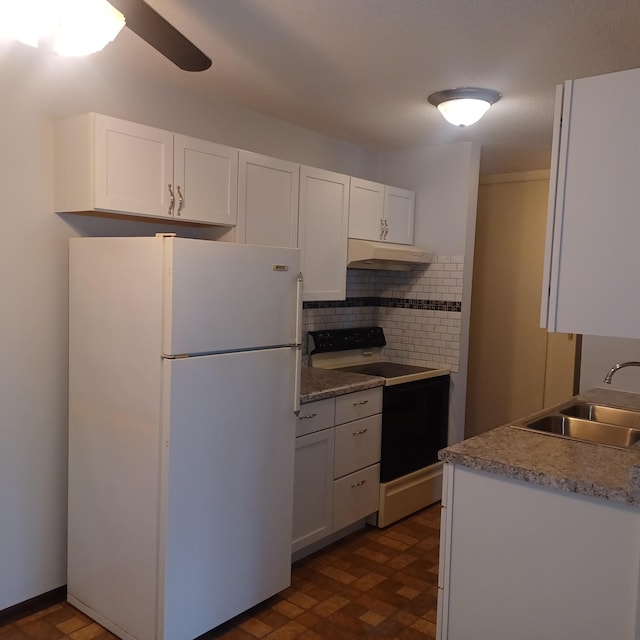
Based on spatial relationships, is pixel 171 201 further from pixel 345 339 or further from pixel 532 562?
pixel 532 562

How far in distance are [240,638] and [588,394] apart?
2.03 meters

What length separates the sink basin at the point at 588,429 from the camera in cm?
246

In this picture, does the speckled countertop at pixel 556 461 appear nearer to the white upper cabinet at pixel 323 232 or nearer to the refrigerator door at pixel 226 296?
the refrigerator door at pixel 226 296

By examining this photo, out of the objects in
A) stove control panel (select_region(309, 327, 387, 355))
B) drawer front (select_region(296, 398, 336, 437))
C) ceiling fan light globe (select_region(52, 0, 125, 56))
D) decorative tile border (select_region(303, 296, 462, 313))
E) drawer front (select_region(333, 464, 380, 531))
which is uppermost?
ceiling fan light globe (select_region(52, 0, 125, 56))

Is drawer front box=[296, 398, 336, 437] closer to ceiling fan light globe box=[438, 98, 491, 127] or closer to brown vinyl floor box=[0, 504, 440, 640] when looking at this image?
brown vinyl floor box=[0, 504, 440, 640]

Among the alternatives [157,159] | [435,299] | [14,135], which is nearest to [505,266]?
[435,299]

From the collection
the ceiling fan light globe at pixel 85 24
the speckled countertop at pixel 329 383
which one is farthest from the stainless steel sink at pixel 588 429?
the ceiling fan light globe at pixel 85 24

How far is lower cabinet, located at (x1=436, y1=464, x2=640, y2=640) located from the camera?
1701mm

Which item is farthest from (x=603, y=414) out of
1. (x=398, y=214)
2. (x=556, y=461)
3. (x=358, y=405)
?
(x=398, y=214)

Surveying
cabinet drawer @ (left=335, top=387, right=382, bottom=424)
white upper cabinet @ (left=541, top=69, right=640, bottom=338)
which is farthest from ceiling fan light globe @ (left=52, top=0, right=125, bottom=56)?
cabinet drawer @ (left=335, top=387, right=382, bottom=424)

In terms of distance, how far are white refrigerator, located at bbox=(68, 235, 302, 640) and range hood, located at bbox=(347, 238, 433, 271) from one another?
111 centimetres

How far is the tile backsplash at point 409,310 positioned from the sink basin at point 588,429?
1487 mm

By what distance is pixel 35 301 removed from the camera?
255cm

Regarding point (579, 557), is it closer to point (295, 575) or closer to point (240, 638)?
point (240, 638)
